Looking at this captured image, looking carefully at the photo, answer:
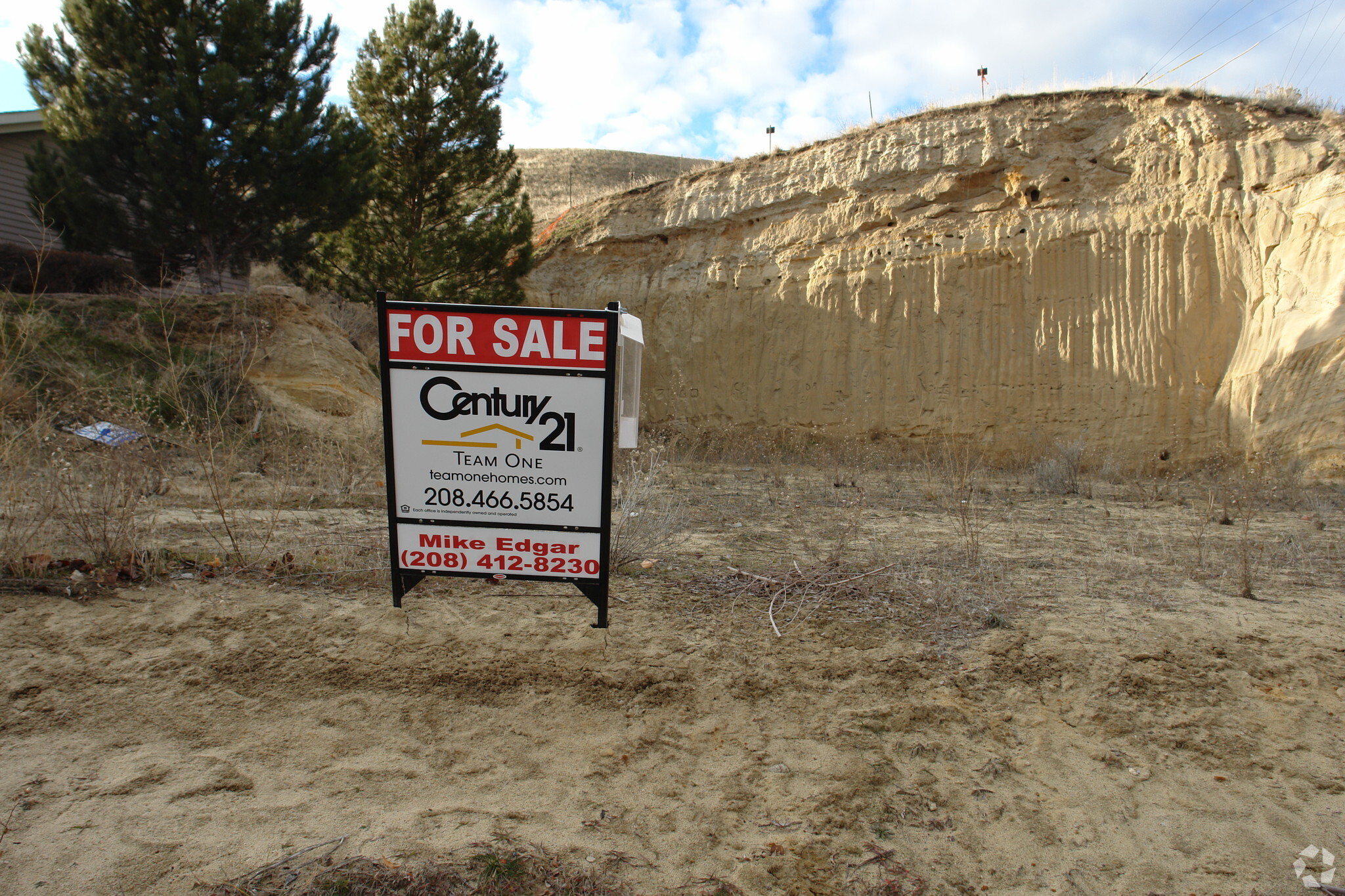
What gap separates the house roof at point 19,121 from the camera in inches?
598

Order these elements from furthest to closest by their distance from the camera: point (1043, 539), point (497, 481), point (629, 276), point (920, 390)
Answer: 1. point (629, 276)
2. point (920, 390)
3. point (1043, 539)
4. point (497, 481)

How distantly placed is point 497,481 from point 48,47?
15.3 meters

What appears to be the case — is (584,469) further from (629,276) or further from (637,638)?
(629,276)

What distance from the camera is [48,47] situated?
12.8 metres

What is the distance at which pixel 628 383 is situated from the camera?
3.81 metres

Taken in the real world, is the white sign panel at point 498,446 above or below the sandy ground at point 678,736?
above

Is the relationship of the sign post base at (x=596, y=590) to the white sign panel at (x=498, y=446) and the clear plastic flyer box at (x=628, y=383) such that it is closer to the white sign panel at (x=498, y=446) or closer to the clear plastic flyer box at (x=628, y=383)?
the white sign panel at (x=498, y=446)

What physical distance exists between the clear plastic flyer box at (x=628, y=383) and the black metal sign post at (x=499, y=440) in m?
0.22

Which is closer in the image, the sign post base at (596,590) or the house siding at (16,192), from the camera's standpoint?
the sign post base at (596,590)

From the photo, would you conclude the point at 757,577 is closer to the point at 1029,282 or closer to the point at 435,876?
the point at 435,876

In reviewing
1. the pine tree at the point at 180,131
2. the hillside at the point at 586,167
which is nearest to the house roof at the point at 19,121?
the pine tree at the point at 180,131

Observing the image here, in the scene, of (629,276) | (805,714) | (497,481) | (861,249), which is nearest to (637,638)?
(805,714)

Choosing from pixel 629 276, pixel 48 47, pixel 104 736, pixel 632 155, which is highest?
pixel 632 155

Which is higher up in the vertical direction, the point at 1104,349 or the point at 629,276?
the point at 629,276
